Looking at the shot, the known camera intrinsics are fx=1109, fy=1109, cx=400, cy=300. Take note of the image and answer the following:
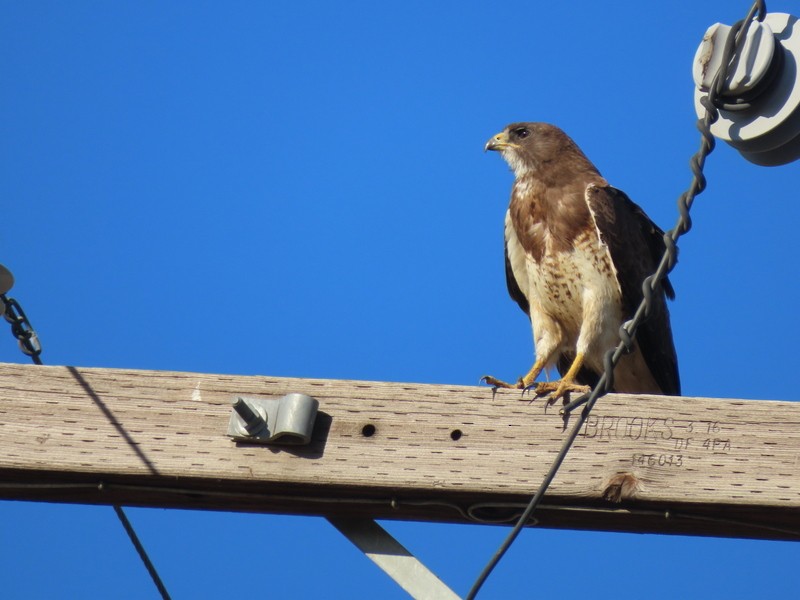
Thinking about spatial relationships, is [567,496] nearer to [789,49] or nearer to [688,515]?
[688,515]

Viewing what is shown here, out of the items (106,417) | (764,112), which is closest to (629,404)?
(764,112)

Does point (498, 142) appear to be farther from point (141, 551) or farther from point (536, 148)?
point (141, 551)

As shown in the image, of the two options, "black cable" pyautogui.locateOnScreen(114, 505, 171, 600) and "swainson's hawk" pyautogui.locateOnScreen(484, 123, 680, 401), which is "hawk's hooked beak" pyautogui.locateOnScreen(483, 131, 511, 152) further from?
"black cable" pyautogui.locateOnScreen(114, 505, 171, 600)

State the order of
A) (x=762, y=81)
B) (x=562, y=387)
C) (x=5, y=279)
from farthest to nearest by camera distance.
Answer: (x=562, y=387), (x=5, y=279), (x=762, y=81)

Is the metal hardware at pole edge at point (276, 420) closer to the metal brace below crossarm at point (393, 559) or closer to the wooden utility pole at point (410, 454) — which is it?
the wooden utility pole at point (410, 454)

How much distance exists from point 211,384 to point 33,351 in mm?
975

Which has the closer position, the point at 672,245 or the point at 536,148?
the point at 672,245

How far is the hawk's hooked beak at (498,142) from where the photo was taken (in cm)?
705

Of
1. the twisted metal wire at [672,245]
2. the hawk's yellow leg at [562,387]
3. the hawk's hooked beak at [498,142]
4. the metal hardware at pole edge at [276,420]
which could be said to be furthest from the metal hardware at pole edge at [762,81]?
the hawk's hooked beak at [498,142]

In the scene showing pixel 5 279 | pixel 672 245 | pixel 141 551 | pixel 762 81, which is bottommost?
pixel 141 551

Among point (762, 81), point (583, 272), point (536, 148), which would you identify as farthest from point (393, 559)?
point (536, 148)

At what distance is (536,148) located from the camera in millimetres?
6766

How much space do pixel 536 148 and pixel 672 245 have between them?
14.3 ft

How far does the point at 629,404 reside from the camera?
2930 millimetres
